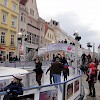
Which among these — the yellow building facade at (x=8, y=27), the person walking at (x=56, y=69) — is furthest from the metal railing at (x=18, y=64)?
the yellow building facade at (x=8, y=27)

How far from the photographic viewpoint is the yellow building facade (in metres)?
42.3

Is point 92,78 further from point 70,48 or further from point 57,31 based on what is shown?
point 57,31

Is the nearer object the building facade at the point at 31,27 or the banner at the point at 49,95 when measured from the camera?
the banner at the point at 49,95

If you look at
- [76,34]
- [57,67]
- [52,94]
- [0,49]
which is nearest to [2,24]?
[0,49]

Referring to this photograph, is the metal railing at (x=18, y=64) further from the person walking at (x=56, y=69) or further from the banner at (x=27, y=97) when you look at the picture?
the banner at (x=27, y=97)

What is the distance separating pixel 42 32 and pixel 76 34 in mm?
41780

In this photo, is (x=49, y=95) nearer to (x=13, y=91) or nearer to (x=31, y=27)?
(x=13, y=91)

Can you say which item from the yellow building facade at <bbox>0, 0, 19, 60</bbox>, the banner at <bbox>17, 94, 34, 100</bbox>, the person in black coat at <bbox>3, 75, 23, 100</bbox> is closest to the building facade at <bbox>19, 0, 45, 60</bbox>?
the yellow building facade at <bbox>0, 0, 19, 60</bbox>

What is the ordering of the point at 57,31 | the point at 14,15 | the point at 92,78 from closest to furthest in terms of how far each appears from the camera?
the point at 92,78 < the point at 14,15 < the point at 57,31

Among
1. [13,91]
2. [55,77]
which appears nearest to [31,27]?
[55,77]

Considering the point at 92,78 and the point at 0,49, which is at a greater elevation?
the point at 0,49

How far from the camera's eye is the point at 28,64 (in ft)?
92.0

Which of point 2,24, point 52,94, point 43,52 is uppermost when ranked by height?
point 2,24

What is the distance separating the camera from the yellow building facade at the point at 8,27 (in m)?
42.3
